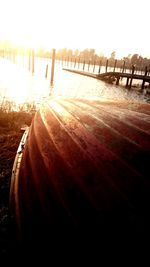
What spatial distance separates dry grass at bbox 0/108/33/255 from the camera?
361 cm

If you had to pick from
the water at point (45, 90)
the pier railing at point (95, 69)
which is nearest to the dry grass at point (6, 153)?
the water at point (45, 90)

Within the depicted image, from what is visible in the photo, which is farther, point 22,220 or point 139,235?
point 22,220

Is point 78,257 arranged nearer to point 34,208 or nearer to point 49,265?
point 49,265

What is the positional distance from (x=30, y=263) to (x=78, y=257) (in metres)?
0.67

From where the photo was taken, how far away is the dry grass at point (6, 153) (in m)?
3.61

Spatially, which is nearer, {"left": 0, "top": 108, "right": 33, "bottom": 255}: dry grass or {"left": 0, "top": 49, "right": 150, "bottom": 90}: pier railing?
{"left": 0, "top": 108, "right": 33, "bottom": 255}: dry grass

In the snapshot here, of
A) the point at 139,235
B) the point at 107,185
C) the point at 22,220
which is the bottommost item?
the point at 22,220

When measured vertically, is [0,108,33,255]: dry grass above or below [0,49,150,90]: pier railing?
below

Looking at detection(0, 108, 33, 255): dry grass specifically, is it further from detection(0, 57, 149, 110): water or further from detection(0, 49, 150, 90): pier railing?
detection(0, 49, 150, 90): pier railing

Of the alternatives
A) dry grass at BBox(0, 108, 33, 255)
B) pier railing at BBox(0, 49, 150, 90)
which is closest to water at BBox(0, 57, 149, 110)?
pier railing at BBox(0, 49, 150, 90)

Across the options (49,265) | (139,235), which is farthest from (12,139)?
(139,235)

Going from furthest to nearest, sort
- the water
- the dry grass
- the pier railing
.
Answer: the pier railing → the water → the dry grass

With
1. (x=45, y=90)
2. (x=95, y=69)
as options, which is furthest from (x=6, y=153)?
(x=95, y=69)

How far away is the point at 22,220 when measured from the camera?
282 centimetres
